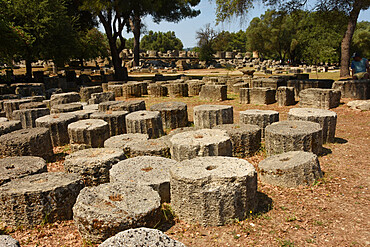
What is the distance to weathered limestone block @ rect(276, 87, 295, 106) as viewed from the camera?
1112cm

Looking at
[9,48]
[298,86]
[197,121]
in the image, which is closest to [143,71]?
[9,48]

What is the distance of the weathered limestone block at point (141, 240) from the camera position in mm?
2488

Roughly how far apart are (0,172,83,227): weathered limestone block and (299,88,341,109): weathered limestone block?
28.9 feet

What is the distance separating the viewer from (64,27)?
19.0 meters

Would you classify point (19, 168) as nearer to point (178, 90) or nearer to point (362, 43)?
point (178, 90)

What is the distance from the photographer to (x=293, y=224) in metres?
3.64

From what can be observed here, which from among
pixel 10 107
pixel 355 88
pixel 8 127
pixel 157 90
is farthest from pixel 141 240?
pixel 157 90

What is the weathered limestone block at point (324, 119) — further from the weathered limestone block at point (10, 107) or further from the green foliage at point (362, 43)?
the green foliage at point (362, 43)

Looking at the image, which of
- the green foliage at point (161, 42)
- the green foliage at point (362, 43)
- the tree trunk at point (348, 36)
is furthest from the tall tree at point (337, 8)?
the green foliage at point (161, 42)

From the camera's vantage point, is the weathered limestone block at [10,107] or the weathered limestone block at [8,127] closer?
the weathered limestone block at [8,127]

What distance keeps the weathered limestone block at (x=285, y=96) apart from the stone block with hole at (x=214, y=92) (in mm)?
2642

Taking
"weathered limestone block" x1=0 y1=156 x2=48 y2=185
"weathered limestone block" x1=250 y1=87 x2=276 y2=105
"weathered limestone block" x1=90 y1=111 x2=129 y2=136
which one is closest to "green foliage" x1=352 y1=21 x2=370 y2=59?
"weathered limestone block" x1=250 y1=87 x2=276 y2=105

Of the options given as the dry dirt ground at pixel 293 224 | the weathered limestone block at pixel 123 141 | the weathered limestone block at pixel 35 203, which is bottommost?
the dry dirt ground at pixel 293 224

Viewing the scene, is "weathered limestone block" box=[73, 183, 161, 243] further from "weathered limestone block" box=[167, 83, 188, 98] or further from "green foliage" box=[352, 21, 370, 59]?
"green foliage" box=[352, 21, 370, 59]
